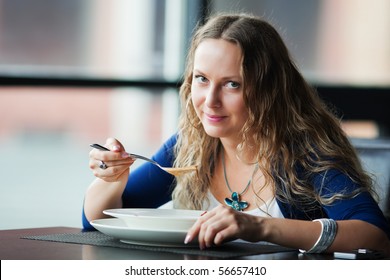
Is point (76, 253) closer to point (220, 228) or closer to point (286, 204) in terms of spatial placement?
point (220, 228)

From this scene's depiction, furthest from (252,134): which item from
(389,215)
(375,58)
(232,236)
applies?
(375,58)

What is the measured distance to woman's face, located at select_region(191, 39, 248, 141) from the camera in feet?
5.97

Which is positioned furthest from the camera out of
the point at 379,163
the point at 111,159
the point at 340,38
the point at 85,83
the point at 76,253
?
the point at 340,38

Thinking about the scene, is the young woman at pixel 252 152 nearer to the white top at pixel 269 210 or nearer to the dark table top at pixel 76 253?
the white top at pixel 269 210

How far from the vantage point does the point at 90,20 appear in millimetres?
3645

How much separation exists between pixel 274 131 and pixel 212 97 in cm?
22

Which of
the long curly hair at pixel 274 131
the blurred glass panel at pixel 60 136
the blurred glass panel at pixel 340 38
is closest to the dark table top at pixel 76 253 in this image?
the long curly hair at pixel 274 131

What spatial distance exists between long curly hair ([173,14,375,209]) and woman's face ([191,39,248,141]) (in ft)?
0.08

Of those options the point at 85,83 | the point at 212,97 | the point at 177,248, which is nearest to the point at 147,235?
the point at 177,248

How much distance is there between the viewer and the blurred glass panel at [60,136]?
346 cm

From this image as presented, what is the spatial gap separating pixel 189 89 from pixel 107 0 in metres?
1.69

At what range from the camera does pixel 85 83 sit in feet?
11.5
